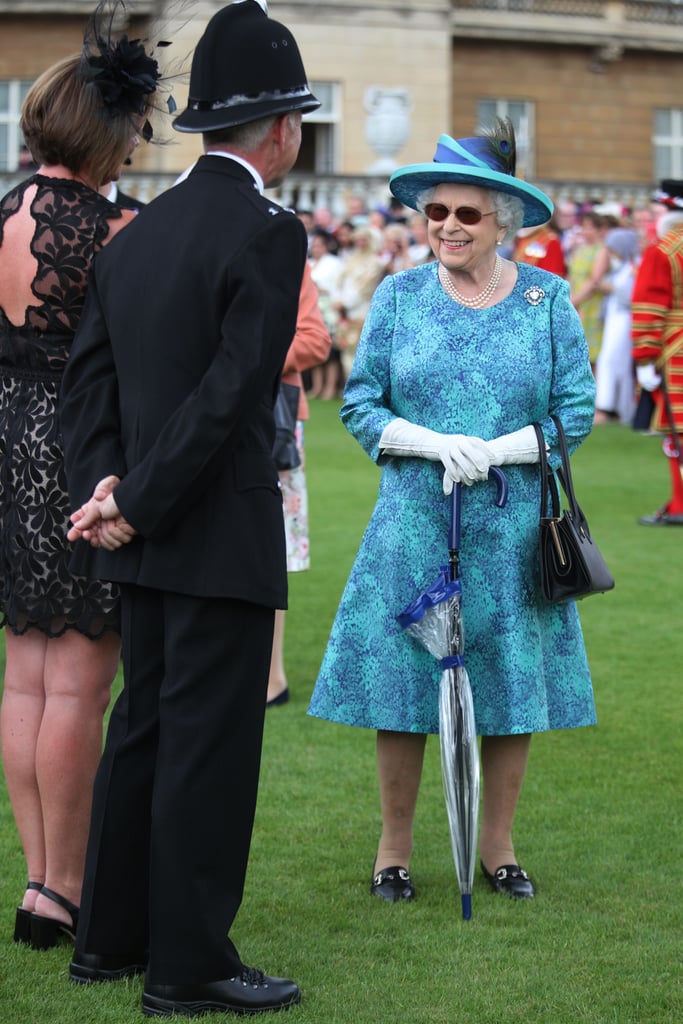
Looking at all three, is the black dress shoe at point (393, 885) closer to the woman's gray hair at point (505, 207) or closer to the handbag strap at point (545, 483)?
the handbag strap at point (545, 483)

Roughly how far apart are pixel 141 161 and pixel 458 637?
103ft

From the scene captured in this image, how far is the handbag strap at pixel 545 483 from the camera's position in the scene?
4.56 m

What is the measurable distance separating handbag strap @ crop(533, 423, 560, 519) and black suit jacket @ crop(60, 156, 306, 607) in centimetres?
105

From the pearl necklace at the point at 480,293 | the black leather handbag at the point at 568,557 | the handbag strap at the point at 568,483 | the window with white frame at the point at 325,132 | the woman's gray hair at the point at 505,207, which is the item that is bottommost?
the black leather handbag at the point at 568,557

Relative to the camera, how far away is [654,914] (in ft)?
15.0

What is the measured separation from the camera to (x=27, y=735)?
427 cm

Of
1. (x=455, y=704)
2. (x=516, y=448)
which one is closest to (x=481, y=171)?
(x=516, y=448)

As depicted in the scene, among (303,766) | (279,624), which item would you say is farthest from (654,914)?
(279,624)

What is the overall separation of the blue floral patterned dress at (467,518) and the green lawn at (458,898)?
0.53m

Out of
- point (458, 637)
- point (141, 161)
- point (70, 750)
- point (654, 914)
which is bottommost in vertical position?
point (654, 914)

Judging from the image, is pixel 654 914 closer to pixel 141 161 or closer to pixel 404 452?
pixel 404 452

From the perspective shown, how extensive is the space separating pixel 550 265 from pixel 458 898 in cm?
1422

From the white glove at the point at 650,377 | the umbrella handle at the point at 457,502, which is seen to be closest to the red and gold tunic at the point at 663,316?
the white glove at the point at 650,377

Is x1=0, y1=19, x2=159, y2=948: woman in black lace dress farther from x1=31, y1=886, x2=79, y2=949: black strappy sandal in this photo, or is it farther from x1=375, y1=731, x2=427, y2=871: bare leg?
x1=375, y1=731, x2=427, y2=871: bare leg
